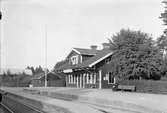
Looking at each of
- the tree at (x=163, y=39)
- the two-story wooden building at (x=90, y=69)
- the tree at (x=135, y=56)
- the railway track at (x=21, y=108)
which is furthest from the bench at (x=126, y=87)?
the railway track at (x=21, y=108)

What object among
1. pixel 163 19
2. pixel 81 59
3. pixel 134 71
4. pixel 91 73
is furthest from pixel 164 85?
pixel 81 59

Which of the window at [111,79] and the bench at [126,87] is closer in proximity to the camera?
the bench at [126,87]

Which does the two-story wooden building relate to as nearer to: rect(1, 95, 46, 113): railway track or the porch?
the porch

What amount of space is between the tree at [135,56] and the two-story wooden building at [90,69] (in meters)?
8.87

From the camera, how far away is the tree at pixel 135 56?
35812 millimetres

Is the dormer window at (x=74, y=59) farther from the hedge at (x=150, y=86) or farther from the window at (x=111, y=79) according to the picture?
the hedge at (x=150, y=86)

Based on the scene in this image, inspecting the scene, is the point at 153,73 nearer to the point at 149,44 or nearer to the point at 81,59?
the point at 149,44

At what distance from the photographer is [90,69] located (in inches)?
1890

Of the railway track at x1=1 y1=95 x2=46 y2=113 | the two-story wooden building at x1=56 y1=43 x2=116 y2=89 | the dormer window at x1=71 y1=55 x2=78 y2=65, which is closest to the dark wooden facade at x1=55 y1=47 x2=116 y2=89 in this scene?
the two-story wooden building at x1=56 y1=43 x2=116 y2=89

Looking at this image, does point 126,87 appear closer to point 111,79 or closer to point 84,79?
point 111,79

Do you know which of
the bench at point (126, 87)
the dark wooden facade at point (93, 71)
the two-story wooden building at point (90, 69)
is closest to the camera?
the bench at point (126, 87)

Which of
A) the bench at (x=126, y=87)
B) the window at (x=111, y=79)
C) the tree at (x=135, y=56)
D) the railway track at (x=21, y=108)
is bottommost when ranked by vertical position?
the railway track at (x=21, y=108)

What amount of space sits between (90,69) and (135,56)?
13.0 metres

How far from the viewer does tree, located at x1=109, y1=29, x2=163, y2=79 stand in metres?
35.8
